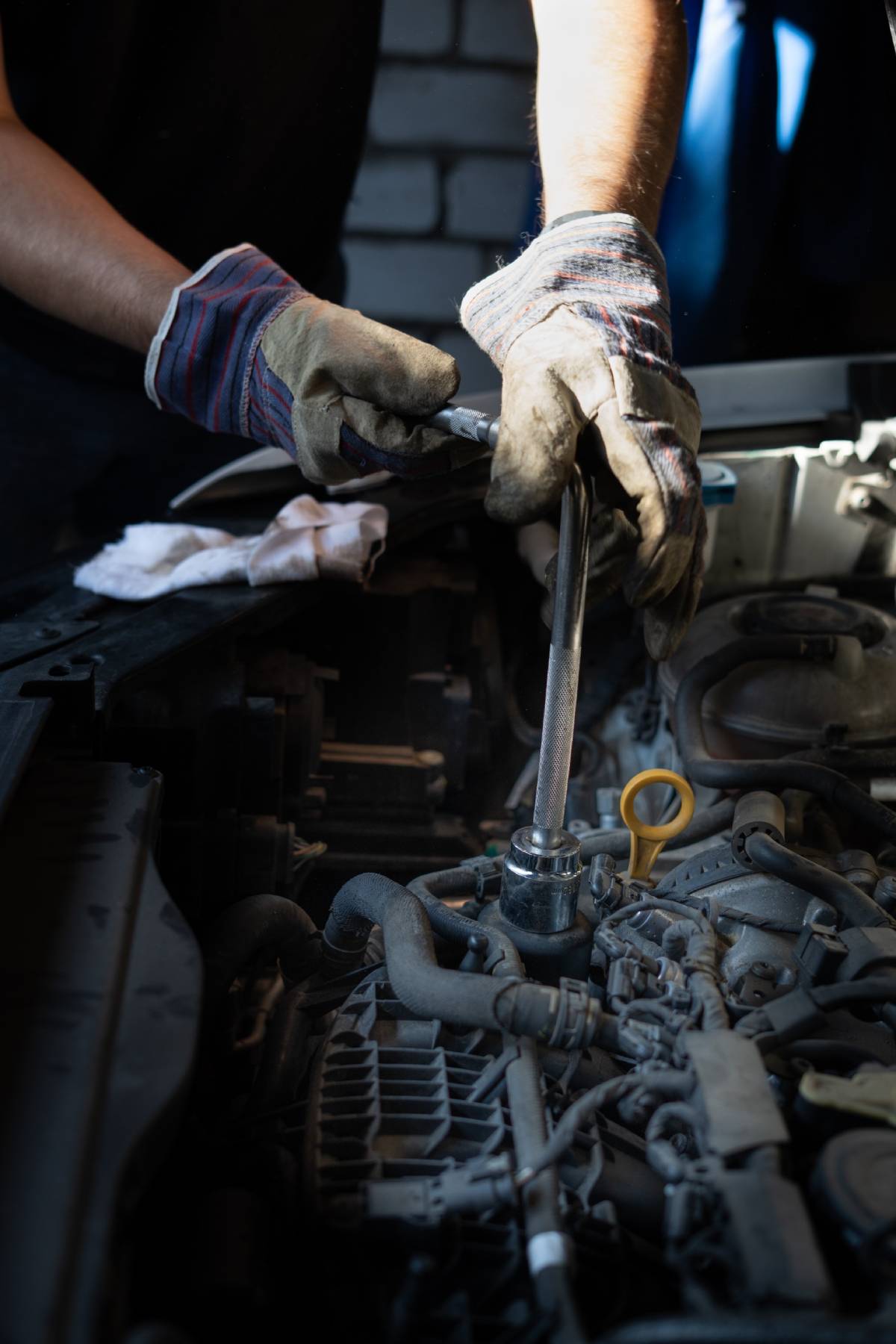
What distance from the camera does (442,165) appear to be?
162 inches

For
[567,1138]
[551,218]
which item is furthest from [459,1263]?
[551,218]

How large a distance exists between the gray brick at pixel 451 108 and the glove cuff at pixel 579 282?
3104mm

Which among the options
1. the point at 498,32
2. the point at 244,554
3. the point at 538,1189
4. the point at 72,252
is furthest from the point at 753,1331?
the point at 498,32

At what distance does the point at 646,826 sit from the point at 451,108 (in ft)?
12.2

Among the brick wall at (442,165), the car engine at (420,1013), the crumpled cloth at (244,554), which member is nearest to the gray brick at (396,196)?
the brick wall at (442,165)

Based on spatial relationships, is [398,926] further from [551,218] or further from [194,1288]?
[551,218]

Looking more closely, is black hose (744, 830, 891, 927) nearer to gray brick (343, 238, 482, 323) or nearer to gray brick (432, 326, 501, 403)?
gray brick (432, 326, 501, 403)

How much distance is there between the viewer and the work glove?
1.00 m

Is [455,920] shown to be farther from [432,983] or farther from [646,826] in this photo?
[646,826]

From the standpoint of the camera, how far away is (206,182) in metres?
2.02

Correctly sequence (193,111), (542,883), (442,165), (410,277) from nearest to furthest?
(542,883) < (193,111) < (442,165) < (410,277)

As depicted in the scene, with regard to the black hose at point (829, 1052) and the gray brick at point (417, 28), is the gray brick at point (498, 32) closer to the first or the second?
the gray brick at point (417, 28)

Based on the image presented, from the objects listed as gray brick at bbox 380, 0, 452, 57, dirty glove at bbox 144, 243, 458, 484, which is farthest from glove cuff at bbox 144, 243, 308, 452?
gray brick at bbox 380, 0, 452, 57

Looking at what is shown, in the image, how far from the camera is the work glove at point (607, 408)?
100cm
